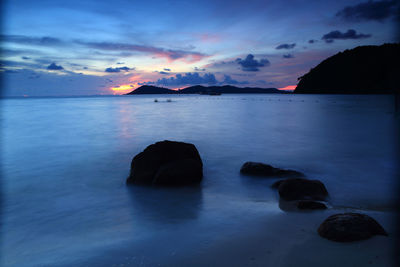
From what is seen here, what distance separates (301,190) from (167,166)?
3.72 meters

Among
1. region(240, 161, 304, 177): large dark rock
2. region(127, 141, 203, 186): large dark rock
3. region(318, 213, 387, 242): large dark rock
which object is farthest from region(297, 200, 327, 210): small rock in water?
region(127, 141, 203, 186): large dark rock

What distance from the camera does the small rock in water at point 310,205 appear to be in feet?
17.9

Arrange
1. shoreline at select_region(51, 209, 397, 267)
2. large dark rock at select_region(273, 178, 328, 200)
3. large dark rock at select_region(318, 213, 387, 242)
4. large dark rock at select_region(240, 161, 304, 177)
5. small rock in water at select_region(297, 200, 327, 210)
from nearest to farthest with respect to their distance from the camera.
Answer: shoreline at select_region(51, 209, 397, 267) → large dark rock at select_region(318, 213, 387, 242) → small rock in water at select_region(297, 200, 327, 210) → large dark rock at select_region(273, 178, 328, 200) → large dark rock at select_region(240, 161, 304, 177)

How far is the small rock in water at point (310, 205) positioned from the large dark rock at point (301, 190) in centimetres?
48

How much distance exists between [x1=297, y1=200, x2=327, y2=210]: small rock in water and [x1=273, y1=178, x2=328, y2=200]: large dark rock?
1.56 feet

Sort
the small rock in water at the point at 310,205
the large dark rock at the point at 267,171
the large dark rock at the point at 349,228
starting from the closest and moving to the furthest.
→ the large dark rock at the point at 349,228 < the small rock in water at the point at 310,205 < the large dark rock at the point at 267,171

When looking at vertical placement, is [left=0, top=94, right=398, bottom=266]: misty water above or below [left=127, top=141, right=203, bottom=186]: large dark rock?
below

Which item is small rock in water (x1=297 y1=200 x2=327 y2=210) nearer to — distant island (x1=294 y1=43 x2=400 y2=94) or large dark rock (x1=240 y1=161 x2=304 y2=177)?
large dark rock (x1=240 y1=161 x2=304 y2=177)

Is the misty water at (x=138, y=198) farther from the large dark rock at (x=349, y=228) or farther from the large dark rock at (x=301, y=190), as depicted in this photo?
the large dark rock at (x=349, y=228)

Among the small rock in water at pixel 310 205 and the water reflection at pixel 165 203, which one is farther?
the water reflection at pixel 165 203

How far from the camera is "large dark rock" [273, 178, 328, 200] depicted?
6.17 m

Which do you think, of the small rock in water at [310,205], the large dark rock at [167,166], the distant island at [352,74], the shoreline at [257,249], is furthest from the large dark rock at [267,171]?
the distant island at [352,74]

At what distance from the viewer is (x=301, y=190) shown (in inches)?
246

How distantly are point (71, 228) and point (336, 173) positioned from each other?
8320 millimetres
